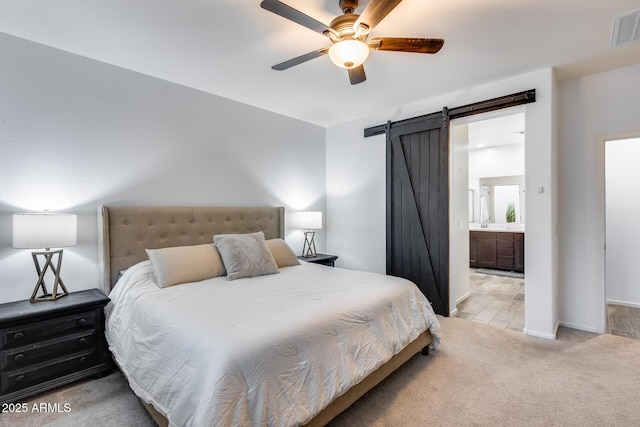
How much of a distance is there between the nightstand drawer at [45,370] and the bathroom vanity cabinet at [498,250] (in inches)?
250

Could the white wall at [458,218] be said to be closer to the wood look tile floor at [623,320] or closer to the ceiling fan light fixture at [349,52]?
the wood look tile floor at [623,320]

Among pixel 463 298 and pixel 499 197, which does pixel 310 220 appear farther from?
pixel 499 197

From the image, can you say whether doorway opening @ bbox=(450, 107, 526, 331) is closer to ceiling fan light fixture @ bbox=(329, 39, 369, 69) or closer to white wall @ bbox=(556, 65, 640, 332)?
white wall @ bbox=(556, 65, 640, 332)

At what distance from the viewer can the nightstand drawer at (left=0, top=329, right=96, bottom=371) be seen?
2039 millimetres

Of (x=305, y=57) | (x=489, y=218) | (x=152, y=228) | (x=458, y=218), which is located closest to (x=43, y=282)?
(x=152, y=228)

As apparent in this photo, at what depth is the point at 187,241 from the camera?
326cm

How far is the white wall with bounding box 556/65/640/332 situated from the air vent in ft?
2.41

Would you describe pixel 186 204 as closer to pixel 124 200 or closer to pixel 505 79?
pixel 124 200

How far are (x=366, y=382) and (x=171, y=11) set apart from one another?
9.12 ft

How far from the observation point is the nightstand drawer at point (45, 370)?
2.04 metres

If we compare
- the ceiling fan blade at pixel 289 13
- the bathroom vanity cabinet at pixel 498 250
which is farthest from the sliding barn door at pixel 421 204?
the bathroom vanity cabinet at pixel 498 250

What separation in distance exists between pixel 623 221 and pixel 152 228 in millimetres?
5740

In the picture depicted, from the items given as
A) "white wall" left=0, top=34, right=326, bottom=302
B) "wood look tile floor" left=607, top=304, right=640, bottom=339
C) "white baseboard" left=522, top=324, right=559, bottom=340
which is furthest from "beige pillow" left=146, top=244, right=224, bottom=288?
"wood look tile floor" left=607, top=304, right=640, bottom=339

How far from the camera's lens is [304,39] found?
2.41 metres
